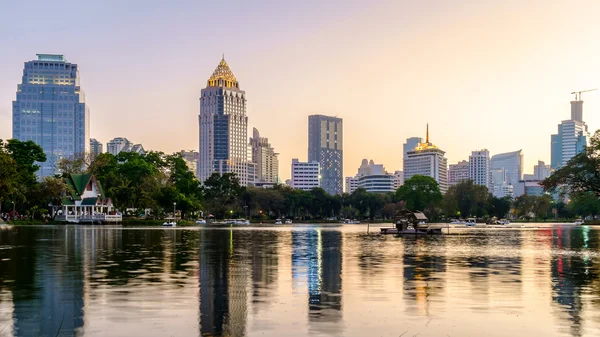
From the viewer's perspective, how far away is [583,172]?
106 meters

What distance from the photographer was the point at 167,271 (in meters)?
26.9

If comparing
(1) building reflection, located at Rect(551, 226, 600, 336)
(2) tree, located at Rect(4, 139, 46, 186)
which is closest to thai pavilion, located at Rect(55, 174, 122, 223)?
(2) tree, located at Rect(4, 139, 46, 186)

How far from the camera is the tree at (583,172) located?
10488cm

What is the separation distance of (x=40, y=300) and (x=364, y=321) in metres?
9.93

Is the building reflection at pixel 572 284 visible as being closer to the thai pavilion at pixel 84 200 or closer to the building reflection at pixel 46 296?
the building reflection at pixel 46 296

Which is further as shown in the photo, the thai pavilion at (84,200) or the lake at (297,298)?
the thai pavilion at (84,200)

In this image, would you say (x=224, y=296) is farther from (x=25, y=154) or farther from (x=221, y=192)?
(x=221, y=192)

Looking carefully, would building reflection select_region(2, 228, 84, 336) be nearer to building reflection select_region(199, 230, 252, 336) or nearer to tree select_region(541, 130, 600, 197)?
building reflection select_region(199, 230, 252, 336)

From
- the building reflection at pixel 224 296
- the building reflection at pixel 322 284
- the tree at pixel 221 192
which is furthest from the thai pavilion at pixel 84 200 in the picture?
the building reflection at pixel 224 296

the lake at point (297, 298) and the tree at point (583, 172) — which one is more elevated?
the tree at point (583, 172)

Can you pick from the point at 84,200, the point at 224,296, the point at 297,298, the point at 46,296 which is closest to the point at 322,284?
the point at 297,298

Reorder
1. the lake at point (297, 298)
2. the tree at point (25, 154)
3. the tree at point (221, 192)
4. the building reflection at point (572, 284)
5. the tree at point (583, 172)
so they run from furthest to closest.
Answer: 1. the tree at point (221, 192)
2. the tree at point (25, 154)
3. the tree at point (583, 172)
4. the building reflection at point (572, 284)
5. the lake at point (297, 298)

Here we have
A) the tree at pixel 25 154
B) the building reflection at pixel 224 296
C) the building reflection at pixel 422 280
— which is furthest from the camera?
the tree at pixel 25 154

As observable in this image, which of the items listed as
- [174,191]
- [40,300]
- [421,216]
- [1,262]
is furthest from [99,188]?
[40,300]
